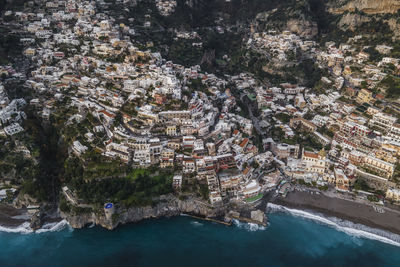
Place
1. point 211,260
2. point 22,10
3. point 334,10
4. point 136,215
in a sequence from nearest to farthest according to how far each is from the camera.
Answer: point 211,260 → point 136,215 → point 22,10 → point 334,10

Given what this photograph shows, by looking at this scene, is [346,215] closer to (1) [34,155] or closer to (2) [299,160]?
(2) [299,160]

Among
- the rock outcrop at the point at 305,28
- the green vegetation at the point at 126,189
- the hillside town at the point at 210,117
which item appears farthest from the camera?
the rock outcrop at the point at 305,28

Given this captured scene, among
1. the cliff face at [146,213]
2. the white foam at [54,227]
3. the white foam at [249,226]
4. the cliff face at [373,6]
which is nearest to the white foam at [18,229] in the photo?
the white foam at [54,227]

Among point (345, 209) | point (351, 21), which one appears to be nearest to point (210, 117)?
point (345, 209)

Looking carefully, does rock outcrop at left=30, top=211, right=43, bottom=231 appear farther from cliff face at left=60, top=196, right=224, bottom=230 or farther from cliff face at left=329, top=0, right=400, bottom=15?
cliff face at left=329, top=0, right=400, bottom=15

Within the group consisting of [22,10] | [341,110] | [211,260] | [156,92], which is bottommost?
[211,260]

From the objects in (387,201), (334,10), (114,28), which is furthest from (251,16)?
(387,201)

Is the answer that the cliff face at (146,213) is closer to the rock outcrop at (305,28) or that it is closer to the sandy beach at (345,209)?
the sandy beach at (345,209)
